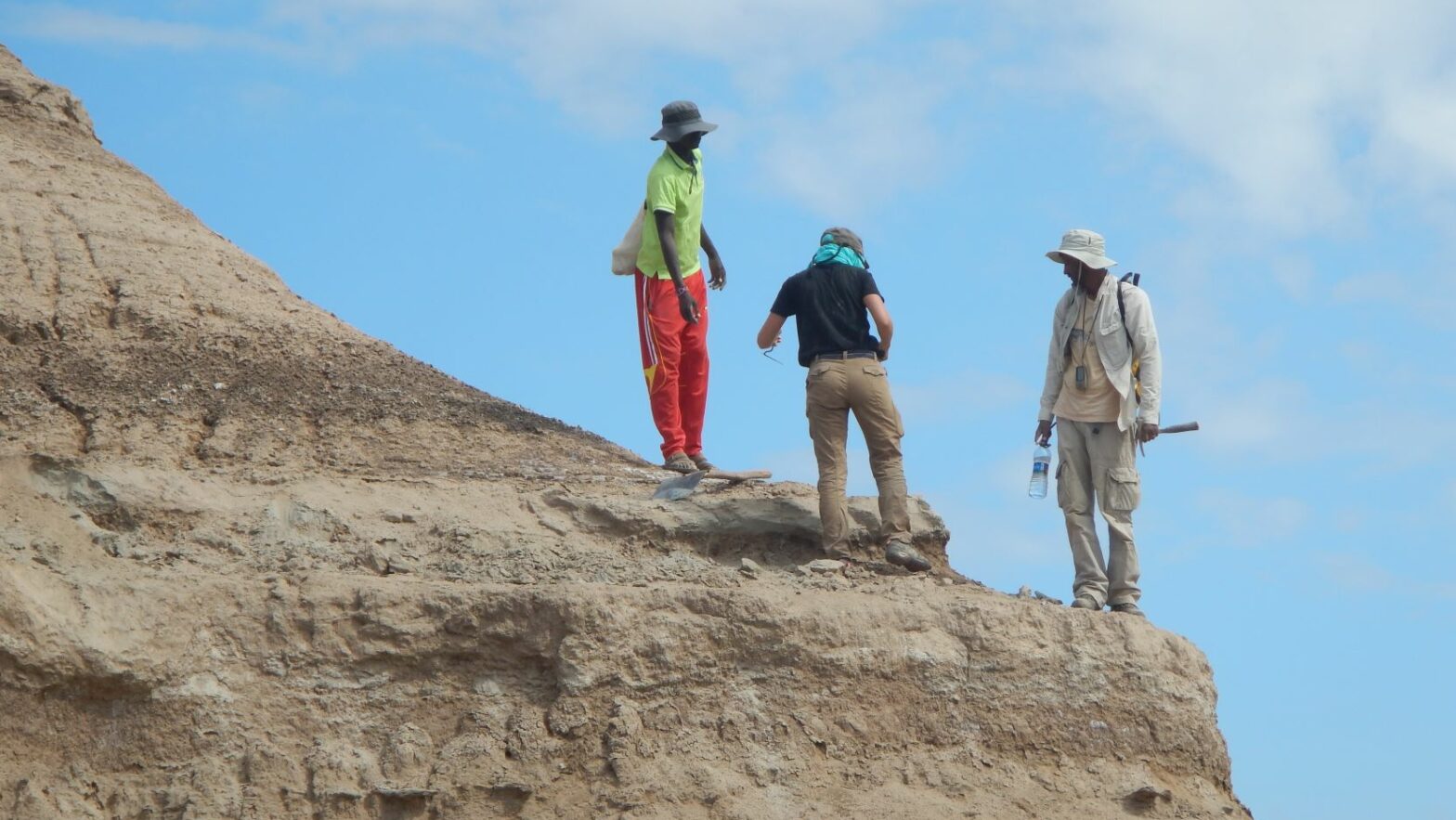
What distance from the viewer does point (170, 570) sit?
8.91 m

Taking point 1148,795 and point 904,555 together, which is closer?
point 1148,795

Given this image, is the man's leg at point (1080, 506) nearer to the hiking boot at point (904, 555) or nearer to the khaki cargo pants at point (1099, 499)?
the khaki cargo pants at point (1099, 499)

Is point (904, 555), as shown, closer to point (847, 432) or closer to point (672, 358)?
point (847, 432)

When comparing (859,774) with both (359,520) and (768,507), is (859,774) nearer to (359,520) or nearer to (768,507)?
(768,507)

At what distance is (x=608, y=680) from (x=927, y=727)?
61.8 inches

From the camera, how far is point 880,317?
9.53 metres

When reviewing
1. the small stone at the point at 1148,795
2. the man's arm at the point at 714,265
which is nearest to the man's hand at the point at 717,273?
the man's arm at the point at 714,265

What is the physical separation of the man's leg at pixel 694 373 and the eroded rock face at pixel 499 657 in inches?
26.7

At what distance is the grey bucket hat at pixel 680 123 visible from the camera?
10.4 m

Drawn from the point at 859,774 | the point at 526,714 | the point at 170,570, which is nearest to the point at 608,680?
the point at 526,714

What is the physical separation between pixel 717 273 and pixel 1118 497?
3.01 metres

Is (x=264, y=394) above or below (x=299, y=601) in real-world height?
above

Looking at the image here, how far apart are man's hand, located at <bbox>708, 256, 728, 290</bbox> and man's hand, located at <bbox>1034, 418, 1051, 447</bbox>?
7.94 ft

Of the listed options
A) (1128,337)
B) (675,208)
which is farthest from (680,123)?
(1128,337)
